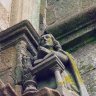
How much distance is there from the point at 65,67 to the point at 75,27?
64 cm

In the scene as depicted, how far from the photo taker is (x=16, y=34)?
3791 millimetres

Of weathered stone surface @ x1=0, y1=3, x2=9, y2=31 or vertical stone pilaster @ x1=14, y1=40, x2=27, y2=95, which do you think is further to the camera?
weathered stone surface @ x1=0, y1=3, x2=9, y2=31

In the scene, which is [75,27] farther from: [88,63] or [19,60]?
[19,60]

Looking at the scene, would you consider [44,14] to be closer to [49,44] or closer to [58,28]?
[58,28]

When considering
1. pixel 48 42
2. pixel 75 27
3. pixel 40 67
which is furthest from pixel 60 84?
pixel 75 27

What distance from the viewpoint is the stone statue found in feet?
11.0

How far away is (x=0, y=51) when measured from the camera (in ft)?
12.4

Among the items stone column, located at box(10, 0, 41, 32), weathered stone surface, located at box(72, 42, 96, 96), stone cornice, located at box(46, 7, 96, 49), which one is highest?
stone column, located at box(10, 0, 41, 32)

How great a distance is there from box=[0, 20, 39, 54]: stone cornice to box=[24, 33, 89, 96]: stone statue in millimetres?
174

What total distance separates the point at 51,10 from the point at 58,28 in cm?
44

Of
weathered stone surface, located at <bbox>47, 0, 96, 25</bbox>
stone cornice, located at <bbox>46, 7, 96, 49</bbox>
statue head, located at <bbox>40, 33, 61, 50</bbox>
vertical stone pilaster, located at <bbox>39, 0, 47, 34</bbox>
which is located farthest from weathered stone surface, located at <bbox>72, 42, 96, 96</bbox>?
vertical stone pilaster, located at <bbox>39, 0, 47, 34</bbox>

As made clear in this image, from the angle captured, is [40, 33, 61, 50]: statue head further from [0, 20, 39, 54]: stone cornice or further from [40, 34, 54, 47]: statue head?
[0, 20, 39, 54]: stone cornice

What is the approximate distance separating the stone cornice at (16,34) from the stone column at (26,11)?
1.77 feet

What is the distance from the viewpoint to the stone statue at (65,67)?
11.0 feet
